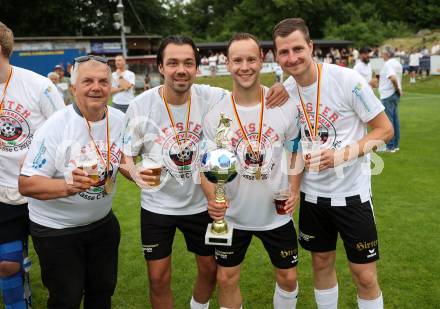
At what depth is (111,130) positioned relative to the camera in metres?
3.28

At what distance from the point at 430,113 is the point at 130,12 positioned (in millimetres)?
41361

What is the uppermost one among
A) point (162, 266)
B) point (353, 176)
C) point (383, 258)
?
point (353, 176)

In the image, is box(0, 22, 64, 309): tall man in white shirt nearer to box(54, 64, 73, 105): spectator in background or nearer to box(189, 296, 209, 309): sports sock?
box(189, 296, 209, 309): sports sock

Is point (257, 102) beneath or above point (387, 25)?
beneath

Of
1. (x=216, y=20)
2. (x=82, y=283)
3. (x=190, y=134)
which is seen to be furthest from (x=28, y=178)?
(x=216, y=20)

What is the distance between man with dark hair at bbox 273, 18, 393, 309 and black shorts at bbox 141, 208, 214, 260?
92cm

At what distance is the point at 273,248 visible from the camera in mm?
3463

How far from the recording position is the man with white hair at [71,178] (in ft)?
9.77

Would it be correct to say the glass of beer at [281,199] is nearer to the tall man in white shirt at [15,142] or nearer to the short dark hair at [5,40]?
the tall man in white shirt at [15,142]

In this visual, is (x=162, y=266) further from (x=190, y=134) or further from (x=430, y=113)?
(x=430, y=113)

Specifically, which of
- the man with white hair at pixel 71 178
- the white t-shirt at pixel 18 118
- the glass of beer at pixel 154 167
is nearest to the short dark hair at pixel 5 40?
the white t-shirt at pixel 18 118

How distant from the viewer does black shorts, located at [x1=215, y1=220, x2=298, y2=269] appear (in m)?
3.45

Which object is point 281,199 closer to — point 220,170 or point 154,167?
point 220,170

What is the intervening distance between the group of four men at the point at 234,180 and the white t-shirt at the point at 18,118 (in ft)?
0.92
